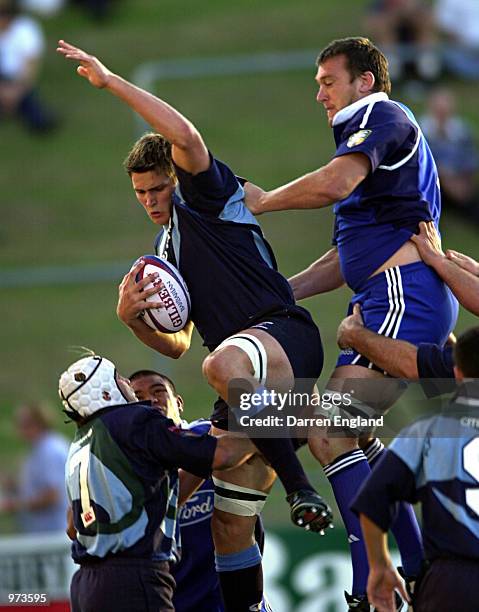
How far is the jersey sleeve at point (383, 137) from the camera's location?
664 centimetres

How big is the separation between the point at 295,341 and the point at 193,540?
145 cm

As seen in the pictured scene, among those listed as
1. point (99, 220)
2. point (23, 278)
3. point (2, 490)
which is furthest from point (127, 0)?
point (2, 490)

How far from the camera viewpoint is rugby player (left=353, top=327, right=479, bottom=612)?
215 inches

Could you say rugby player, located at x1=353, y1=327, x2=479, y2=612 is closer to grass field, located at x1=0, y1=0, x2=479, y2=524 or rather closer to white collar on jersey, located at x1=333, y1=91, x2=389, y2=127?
white collar on jersey, located at x1=333, y1=91, x2=389, y2=127

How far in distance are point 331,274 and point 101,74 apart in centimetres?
200

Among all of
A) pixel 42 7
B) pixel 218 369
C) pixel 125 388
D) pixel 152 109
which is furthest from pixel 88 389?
pixel 42 7

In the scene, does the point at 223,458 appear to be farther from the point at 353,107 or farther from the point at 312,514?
the point at 353,107

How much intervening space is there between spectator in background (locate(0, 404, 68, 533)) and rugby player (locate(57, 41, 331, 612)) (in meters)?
5.50

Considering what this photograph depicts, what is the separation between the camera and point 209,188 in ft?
21.8

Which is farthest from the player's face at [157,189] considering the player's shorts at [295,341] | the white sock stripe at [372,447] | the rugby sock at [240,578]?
the rugby sock at [240,578]

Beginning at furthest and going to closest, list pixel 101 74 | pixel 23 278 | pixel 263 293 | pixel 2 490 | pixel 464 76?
1. pixel 464 76
2. pixel 23 278
3. pixel 2 490
4. pixel 263 293
5. pixel 101 74

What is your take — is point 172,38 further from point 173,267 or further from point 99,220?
point 173,267

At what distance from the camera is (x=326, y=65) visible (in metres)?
6.95

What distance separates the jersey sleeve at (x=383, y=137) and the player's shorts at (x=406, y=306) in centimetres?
56
